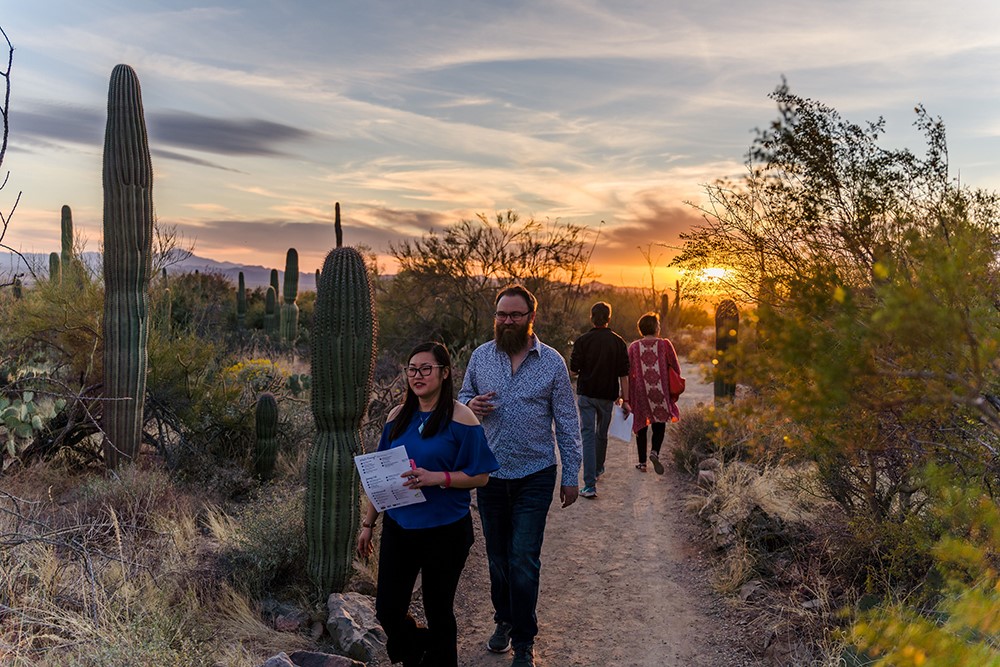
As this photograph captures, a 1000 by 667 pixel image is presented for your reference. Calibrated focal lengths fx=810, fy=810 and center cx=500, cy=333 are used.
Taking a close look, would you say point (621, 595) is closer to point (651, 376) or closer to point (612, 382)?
point (612, 382)

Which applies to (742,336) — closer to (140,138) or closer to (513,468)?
(513,468)

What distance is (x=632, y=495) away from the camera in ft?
27.7

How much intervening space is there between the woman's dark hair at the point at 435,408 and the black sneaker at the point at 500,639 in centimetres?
164

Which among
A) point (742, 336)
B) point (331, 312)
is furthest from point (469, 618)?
point (742, 336)

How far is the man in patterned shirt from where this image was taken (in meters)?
4.36

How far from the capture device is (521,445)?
4348 mm

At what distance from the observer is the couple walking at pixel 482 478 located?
3812 mm

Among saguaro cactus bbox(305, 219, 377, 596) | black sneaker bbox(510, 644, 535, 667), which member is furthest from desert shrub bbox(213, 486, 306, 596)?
black sneaker bbox(510, 644, 535, 667)

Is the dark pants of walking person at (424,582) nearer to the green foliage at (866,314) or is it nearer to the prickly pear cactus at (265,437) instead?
the green foliage at (866,314)

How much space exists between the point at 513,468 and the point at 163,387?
6311mm

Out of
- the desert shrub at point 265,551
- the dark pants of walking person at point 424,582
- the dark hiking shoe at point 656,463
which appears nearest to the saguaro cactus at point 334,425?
the desert shrub at point 265,551

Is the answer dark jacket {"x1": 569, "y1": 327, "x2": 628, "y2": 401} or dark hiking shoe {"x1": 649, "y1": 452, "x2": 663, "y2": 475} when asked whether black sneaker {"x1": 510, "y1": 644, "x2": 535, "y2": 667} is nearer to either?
dark jacket {"x1": 569, "y1": 327, "x2": 628, "y2": 401}

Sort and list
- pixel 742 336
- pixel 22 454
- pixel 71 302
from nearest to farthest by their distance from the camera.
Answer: pixel 742 336 → pixel 22 454 → pixel 71 302

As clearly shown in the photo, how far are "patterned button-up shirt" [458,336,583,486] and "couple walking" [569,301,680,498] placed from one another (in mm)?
3308
